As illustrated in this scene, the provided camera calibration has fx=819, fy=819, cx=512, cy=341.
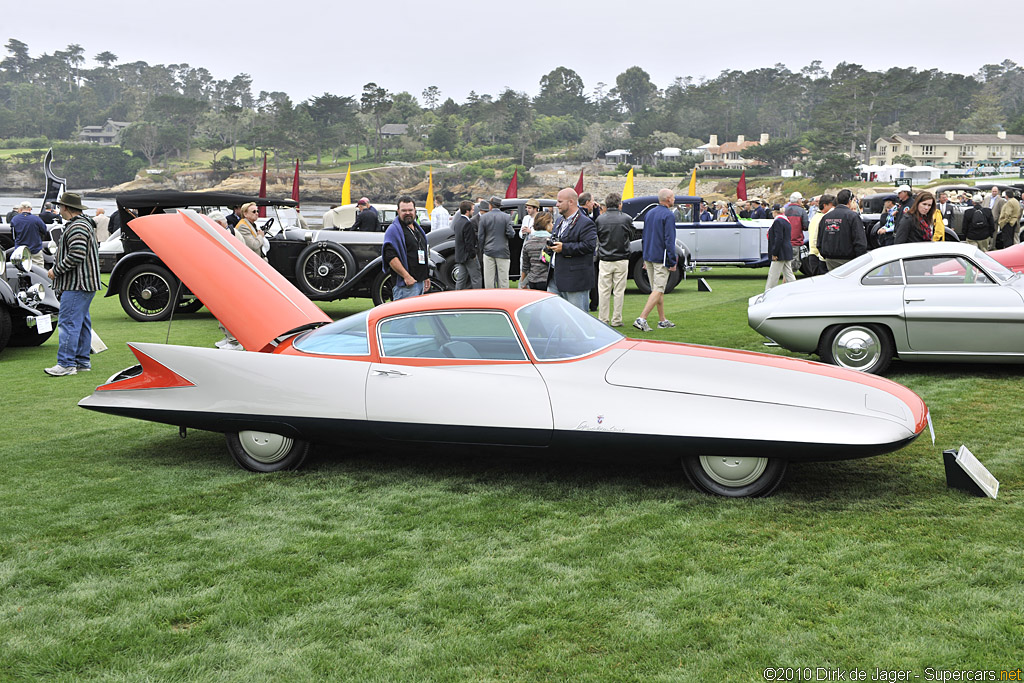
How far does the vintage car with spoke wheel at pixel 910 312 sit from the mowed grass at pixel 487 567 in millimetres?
1650

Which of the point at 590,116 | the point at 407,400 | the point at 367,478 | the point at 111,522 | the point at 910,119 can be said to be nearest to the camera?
the point at 111,522

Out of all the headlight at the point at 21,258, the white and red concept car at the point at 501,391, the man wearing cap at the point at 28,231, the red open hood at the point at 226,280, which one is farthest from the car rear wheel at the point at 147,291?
the white and red concept car at the point at 501,391

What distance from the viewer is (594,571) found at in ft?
12.5

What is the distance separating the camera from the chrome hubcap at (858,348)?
7668mm

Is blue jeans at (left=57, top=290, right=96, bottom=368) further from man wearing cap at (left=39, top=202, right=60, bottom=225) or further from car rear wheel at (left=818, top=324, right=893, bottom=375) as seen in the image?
man wearing cap at (left=39, top=202, right=60, bottom=225)

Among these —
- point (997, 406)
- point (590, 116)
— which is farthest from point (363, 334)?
point (590, 116)

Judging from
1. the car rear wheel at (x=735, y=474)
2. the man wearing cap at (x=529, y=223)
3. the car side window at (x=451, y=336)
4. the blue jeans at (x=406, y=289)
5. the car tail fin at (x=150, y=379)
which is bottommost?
the car rear wheel at (x=735, y=474)

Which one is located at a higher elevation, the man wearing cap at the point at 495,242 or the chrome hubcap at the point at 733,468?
the man wearing cap at the point at 495,242

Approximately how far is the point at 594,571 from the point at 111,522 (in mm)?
2685

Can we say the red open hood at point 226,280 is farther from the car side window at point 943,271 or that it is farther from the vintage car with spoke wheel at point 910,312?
the car side window at point 943,271

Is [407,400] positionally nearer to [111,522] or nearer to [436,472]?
[436,472]

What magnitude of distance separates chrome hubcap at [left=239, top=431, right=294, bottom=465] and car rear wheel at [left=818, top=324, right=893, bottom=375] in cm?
509

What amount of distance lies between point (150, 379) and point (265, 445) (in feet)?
2.94

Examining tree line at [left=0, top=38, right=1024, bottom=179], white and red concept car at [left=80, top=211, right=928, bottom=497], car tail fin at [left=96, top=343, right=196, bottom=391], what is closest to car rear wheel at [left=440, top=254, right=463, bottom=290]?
Answer: white and red concept car at [left=80, top=211, right=928, bottom=497]
